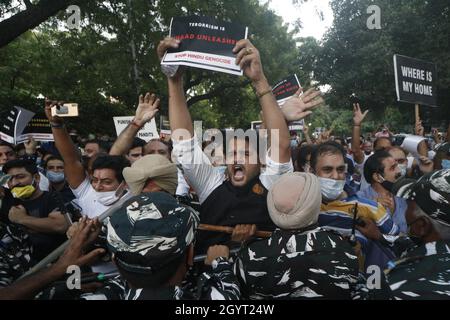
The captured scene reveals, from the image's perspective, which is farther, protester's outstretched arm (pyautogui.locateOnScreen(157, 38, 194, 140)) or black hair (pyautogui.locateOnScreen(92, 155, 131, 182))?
black hair (pyautogui.locateOnScreen(92, 155, 131, 182))

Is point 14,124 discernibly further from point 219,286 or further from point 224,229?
point 219,286

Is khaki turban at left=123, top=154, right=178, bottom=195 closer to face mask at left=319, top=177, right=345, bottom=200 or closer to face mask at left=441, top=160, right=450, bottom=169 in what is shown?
face mask at left=319, top=177, right=345, bottom=200

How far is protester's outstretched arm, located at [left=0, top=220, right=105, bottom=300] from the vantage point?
1.76m

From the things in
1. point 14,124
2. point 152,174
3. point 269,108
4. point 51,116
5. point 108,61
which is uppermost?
point 108,61

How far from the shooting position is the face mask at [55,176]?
4367 mm

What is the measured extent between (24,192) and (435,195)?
2840 millimetres

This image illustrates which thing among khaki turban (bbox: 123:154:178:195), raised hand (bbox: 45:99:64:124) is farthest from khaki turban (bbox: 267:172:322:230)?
raised hand (bbox: 45:99:64:124)

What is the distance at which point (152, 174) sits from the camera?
2172 millimetres

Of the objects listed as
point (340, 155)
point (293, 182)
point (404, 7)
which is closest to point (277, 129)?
point (293, 182)

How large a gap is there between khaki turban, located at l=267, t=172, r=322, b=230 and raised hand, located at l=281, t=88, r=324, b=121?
77 centimetres

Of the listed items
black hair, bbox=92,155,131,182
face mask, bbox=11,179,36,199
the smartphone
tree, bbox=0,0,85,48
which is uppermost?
tree, bbox=0,0,85,48

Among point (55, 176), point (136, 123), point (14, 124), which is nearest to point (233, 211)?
point (136, 123)

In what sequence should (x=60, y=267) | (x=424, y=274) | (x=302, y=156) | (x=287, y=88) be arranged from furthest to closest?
1. (x=287, y=88)
2. (x=302, y=156)
3. (x=60, y=267)
4. (x=424, y=274)

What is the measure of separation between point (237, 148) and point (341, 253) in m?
1.05
